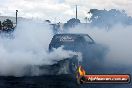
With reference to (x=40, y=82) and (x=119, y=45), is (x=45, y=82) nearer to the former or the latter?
(x=40, y=82)

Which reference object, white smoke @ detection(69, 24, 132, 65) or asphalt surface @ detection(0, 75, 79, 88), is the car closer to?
asphalt surface @ detection(0, 75, 79, 88)

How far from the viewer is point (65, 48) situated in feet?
46.8

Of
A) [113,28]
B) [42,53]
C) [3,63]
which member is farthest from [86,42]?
[113,28]

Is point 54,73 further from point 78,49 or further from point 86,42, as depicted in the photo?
point 86,42

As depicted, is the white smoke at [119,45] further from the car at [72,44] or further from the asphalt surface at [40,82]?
the asphalt surface at [40,82]

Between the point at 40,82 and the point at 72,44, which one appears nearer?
the point at 40,82

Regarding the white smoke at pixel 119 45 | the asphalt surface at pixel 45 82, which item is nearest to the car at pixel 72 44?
the asphalt surface at pixel 45 82

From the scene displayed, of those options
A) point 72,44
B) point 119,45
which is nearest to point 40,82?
point 72,44

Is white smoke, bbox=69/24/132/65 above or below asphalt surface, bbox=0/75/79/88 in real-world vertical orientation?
above

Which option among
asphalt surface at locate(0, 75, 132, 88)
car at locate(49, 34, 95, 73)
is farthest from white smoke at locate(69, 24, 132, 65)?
asphalt surface at locate(0, 75, 132, 88)

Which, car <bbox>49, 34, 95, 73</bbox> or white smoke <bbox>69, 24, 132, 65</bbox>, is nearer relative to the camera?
car <bbox>49, 34, 95, 73</bbox>

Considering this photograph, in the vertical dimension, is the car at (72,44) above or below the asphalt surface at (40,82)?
above

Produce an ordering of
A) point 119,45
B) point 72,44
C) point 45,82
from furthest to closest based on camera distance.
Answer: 1. point 119,45
2. point 72,44
3. point 45,82

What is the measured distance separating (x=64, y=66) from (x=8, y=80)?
214cm
